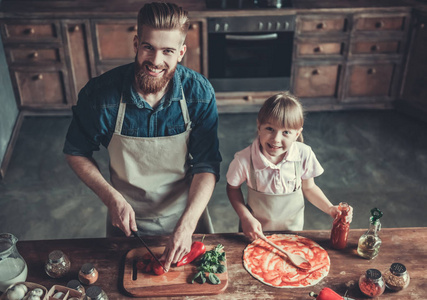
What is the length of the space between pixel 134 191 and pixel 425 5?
3.26 metres

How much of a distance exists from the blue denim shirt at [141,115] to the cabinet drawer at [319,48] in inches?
99.0

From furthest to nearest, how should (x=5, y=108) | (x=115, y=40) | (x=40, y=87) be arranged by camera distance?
(x=40, y=87) → (x=115, y=40) → (x=5, y=108)

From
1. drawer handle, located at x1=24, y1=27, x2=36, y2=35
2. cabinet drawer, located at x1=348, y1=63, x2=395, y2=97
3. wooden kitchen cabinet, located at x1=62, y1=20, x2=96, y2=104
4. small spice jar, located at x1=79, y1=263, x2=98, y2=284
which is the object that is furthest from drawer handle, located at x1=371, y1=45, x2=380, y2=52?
small spice jar, located at x1=79, y1=263, x2=98, y2=284

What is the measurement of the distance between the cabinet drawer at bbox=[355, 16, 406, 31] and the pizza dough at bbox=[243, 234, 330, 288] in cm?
291

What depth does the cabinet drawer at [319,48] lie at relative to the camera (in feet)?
13.1

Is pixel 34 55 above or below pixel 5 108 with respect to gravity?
above

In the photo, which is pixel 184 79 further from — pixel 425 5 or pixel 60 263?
pixel 425 5

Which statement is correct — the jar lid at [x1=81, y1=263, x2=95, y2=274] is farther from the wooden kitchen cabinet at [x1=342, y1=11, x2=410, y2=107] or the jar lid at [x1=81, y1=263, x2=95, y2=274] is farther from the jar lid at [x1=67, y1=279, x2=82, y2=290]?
the wooden kitchen cabinet at [x1=342, y1=11, x2=410, y2=107]

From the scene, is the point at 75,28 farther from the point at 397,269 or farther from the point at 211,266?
the point at 397,269

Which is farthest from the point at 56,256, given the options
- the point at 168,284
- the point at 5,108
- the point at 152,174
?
the point at 5,108

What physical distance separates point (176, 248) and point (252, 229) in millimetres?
302

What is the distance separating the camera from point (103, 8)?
3785 mm

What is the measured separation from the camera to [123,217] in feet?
4.91

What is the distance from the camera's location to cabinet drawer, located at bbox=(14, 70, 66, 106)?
3992mm
